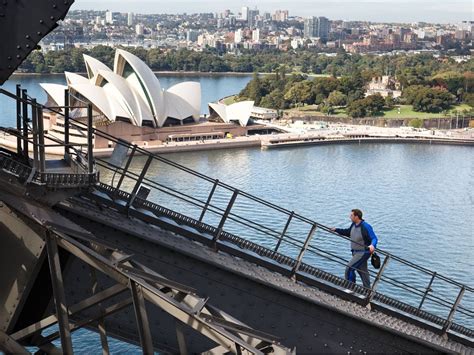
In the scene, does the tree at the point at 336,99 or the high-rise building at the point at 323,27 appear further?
the high-rise building at the point at 323,27

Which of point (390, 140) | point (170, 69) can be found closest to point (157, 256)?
point (390, 140)

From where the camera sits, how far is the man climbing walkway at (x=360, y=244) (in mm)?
3521

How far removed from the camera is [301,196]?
1585 cm

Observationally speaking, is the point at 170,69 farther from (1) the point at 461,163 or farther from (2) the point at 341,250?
(2) the point at 341,250

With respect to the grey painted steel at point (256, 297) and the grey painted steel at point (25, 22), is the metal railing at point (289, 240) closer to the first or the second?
the grey painted steel at point (256, 297)

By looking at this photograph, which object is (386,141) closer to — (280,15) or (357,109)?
(357,109)

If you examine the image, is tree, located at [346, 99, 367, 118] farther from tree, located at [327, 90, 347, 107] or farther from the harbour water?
the harbour water

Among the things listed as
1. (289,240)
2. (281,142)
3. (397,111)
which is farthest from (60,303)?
(397,111)

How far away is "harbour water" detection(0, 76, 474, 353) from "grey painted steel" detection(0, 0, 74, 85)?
5013mm

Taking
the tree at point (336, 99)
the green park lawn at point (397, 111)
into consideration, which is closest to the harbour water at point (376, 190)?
the green park lawn at point (397, 111)

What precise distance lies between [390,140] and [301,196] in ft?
36.1

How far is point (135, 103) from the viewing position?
77.2 feet

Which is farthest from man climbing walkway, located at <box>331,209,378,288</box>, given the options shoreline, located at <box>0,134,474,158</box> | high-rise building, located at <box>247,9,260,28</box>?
high-rise building, located at <box>247,9,260,28</box>

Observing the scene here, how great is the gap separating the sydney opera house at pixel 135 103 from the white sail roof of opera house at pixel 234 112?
20 centimetres
